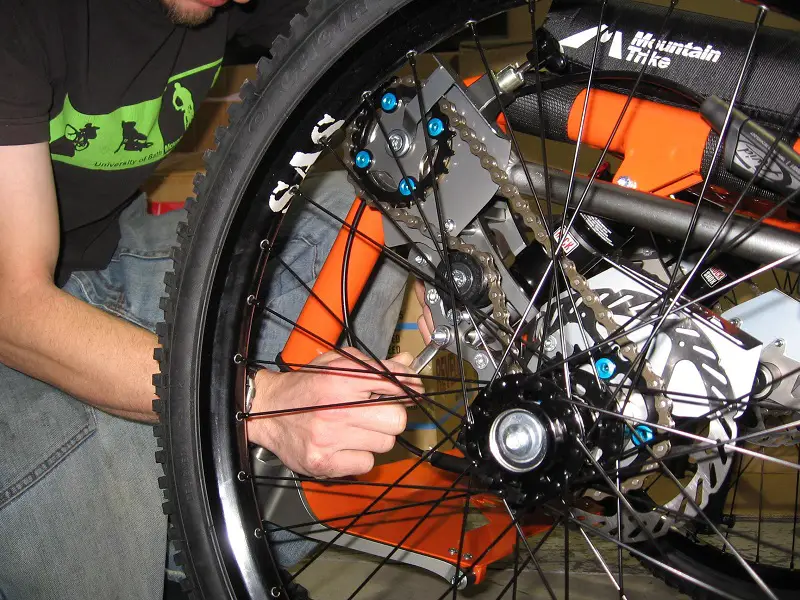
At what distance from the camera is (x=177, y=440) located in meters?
0.79

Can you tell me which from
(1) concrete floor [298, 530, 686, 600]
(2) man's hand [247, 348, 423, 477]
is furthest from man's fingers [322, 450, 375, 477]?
(1) concrete floor [298, 530, 686, 600]

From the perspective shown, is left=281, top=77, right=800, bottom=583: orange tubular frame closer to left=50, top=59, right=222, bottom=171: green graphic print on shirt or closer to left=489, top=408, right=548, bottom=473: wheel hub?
left=489, top=408, right=548, bottom=473: wheel hub

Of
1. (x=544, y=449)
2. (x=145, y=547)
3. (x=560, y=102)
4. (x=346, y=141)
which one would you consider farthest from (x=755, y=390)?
(x=145, y=547)

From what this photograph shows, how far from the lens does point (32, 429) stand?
969 mm

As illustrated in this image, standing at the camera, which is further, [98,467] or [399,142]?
[98,467]

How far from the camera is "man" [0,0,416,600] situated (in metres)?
0.85

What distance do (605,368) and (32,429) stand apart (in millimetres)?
704

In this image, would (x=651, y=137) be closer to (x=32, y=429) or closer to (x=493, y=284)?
(x=493, y=284)

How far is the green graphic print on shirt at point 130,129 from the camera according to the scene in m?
1.04

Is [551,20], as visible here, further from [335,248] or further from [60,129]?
[60,129]

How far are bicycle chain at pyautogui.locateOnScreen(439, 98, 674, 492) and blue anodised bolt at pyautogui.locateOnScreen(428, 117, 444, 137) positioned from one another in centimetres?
1

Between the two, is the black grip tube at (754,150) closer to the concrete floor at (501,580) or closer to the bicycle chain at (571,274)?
the bicycle chain at (571,274)

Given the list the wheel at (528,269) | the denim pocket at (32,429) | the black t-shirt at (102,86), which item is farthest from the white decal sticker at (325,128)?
the denim pocket at (32,429)

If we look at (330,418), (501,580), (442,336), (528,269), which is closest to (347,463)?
(330,418)
